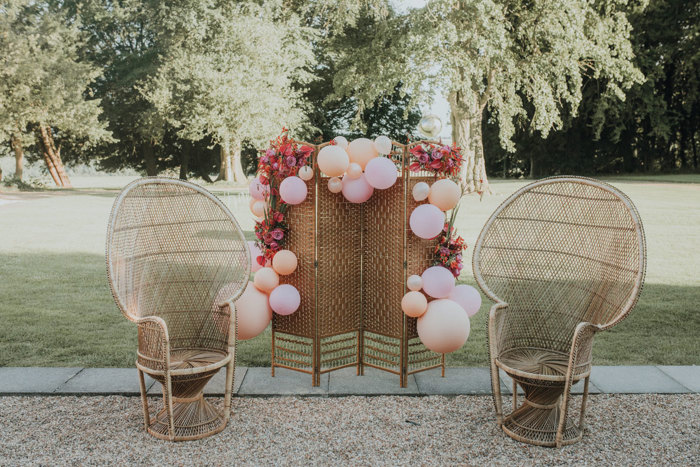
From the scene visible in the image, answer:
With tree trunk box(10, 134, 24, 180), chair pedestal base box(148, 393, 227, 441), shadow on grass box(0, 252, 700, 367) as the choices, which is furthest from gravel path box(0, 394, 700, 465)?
tree trunk box(10, 134, 24, 180)

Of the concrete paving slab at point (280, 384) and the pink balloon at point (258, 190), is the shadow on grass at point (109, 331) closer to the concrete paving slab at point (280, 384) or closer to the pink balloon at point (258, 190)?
the concrete paving slab at point (280, 384)

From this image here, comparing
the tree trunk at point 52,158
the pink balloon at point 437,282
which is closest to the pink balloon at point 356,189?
the pink balloon at point 437,282

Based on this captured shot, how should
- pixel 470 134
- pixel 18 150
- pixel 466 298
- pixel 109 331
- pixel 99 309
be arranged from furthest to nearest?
pixel 18 150
pixel 470 134
pixel 99 309
pixel 109 331
pixel 466 298

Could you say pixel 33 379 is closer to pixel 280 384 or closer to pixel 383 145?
pixel 280 384

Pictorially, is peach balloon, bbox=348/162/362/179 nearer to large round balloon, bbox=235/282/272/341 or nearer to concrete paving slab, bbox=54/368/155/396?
large round balloon, bbox=235/282/272/341

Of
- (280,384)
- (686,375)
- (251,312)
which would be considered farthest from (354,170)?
(686,375)

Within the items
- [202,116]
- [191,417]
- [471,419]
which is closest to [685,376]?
[471,419]

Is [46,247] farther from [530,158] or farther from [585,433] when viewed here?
[530,158]

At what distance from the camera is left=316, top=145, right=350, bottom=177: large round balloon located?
11.6ft

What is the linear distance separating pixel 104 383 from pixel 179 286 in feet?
2.62

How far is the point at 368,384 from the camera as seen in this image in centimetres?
378

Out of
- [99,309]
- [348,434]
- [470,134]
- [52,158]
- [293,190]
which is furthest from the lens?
[52,158]

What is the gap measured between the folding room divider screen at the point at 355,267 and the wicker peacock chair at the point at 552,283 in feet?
1.85

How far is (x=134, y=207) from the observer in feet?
11.0
